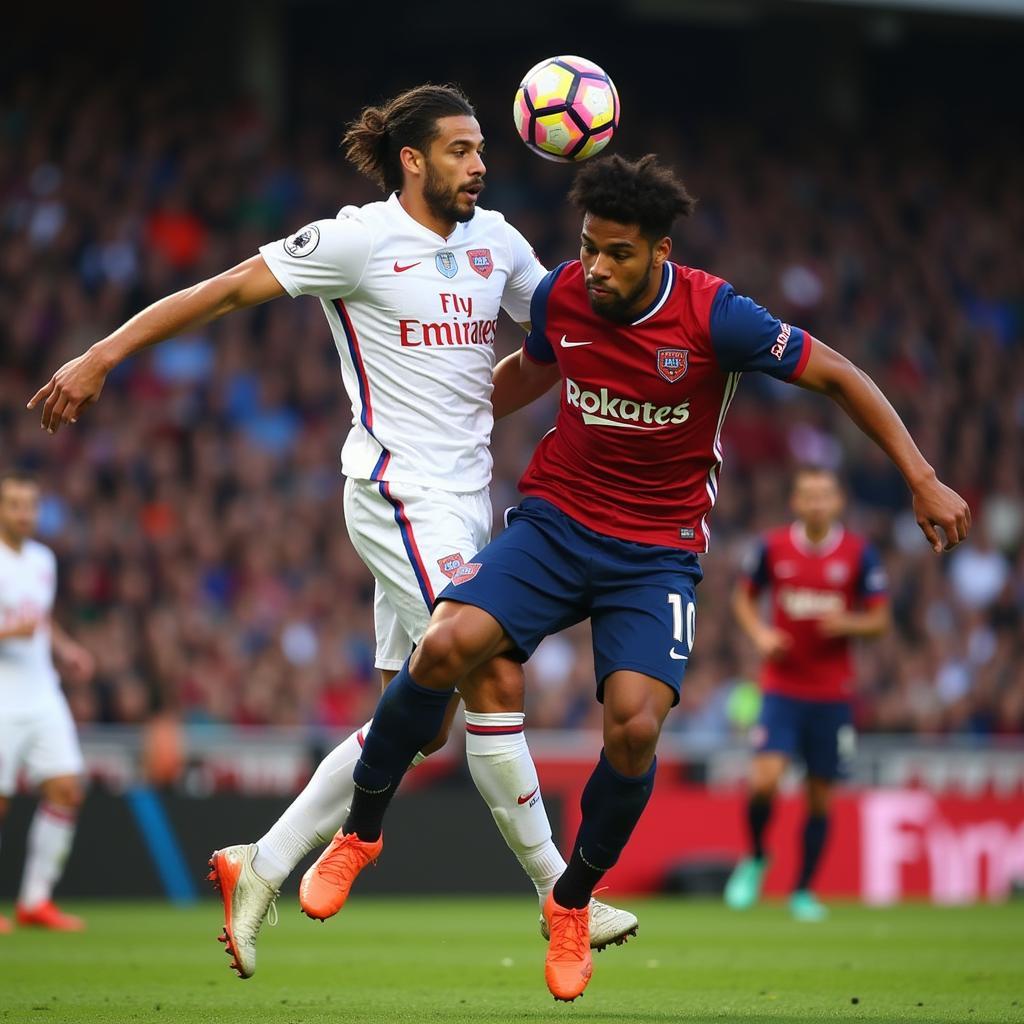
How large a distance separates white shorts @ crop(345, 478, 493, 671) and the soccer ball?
125cm

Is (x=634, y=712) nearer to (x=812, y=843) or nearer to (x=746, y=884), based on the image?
(x=812, y=843)

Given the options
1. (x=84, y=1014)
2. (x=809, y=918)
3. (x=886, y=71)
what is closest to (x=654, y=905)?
(x=809, y=918)

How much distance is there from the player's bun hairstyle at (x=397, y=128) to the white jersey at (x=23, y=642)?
16.8 feet

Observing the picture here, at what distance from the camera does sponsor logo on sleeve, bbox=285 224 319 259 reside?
252 inches

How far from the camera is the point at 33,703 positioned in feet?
37.0

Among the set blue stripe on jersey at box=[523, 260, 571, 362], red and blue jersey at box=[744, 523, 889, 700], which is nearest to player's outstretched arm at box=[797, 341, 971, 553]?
blue stripe on jersey at box=[523, 260, 571, 362]

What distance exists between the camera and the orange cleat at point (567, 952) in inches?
240

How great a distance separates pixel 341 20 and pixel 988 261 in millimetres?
8764

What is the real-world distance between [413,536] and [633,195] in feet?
4.51

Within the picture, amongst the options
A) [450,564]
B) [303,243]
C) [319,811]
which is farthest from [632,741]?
[303,243]

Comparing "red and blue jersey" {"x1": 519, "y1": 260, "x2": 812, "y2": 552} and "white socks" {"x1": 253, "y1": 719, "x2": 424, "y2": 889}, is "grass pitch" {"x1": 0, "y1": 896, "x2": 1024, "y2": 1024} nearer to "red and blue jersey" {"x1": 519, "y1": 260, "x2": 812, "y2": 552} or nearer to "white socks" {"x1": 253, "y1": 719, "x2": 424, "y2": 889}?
"white socks" {"x1": 253, "y1": 719, "x2": 424, "y2": 889}

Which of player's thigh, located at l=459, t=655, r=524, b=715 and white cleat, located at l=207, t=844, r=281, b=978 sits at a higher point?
player's thigh, located at l=459, t=655, r=524, b=715

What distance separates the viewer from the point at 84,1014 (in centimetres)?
619

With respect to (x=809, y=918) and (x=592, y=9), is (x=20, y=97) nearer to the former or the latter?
(x=592, y=9)
